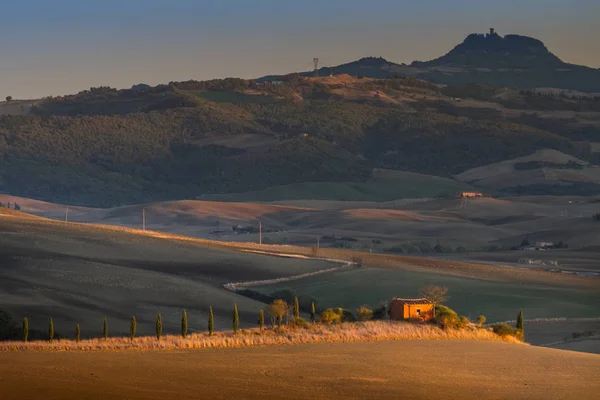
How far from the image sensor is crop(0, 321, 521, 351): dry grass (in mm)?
41938

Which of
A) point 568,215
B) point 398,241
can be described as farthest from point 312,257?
point 568,215

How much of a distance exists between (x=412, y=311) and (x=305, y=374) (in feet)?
67.1

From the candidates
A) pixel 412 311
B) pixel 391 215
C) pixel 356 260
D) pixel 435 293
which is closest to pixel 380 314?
pixel 412 311

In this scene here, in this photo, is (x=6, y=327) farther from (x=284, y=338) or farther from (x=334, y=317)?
(x=284, y=338)

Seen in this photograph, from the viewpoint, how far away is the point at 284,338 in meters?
44.9

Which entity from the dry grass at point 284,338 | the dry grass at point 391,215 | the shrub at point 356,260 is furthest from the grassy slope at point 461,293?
the dry grass at point 391,215

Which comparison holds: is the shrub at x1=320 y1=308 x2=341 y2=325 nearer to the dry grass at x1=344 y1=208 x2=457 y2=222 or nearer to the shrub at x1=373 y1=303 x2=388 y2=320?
the shrub at x1=373 y1=303 x2=388 y2=320

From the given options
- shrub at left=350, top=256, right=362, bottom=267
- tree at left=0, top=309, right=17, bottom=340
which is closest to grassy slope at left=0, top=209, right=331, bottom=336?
shrub at left=350, top=256, right=362, bottom=267

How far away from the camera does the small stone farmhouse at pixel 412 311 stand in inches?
2131

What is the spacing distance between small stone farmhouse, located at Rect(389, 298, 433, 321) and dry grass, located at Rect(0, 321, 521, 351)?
2.12m

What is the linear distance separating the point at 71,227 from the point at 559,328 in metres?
42.8

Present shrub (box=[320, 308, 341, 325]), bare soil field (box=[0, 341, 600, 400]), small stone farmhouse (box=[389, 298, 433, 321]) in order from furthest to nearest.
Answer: small stone farmhouse (box=[389, 298, 433, 321]) → shrub (box=[320, 308, 341, 325]) → bare soil field (box=[0, 341, 600, 400])

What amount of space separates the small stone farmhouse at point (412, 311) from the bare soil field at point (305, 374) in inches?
403

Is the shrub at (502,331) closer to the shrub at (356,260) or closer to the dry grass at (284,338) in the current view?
the dry grass at (284,338)
